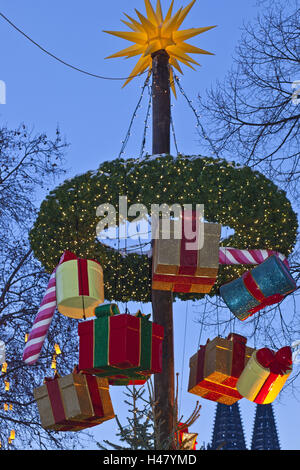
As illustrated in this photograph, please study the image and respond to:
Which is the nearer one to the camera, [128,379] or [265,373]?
[265,373]

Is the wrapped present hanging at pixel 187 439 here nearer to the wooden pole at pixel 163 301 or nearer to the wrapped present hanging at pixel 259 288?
the wooden pole at pixel 163 301

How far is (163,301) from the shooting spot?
29.1 feet

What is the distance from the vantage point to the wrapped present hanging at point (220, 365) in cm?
772

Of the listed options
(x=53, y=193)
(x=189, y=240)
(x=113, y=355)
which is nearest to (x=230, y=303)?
(x=189, y=240)

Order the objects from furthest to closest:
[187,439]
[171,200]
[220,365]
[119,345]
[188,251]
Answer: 1. [171,200]
2. [220,365]
3. [188,251]
4. [119,345]
5. [187,439]

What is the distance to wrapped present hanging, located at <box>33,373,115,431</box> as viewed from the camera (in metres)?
7.57

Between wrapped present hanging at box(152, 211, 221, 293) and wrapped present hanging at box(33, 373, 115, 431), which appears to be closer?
wrapped present hanging at box(152, 211, 221, 293)

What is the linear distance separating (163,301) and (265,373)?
190 cm

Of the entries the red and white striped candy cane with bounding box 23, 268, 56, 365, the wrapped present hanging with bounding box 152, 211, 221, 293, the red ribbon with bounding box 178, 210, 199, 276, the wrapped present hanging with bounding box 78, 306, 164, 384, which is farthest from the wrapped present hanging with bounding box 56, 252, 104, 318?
the red ribbon with bounding box 178, 210, 199, 276

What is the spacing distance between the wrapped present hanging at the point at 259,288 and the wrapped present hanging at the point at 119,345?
0.86 m

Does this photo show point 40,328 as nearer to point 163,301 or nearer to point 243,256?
point 163,301

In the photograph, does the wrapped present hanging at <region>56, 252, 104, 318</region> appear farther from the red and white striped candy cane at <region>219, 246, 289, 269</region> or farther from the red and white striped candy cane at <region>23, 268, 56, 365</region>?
the red and white striped candy cane at <region>219, 246, 289, 269</region>

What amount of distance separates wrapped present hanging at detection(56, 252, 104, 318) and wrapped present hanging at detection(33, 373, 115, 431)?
0.72 metres

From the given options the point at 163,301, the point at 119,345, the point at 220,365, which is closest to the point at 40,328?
the point at 119,345
